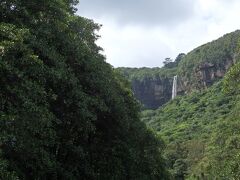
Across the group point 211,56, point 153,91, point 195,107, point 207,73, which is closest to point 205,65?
point 207,73

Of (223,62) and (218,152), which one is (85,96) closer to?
(218,152)

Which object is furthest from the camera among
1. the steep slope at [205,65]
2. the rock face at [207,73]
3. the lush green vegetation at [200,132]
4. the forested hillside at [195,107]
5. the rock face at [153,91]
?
the rock face at [153,91]

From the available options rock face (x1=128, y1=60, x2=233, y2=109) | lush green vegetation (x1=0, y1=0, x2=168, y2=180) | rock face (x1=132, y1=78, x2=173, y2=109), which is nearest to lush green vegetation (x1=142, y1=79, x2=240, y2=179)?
lush green vegetation (x1=0, y1=0, x2=168, y2=180)

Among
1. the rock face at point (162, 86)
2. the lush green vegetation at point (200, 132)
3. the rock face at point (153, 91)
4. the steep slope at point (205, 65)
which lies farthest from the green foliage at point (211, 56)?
the rock face at point (153, 91)

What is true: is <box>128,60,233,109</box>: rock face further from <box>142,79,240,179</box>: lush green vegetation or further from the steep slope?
<box>142,79,240,179</box>: lush green vegetation

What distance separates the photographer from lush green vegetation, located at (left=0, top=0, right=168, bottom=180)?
1332 cm

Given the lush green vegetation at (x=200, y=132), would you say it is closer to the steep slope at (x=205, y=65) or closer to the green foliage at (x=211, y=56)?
the steep slope at (x=205, y=65)

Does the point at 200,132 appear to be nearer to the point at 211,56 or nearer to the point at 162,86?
the point at 211,56

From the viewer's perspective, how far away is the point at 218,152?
1772 inches

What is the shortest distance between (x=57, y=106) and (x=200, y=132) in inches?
3093

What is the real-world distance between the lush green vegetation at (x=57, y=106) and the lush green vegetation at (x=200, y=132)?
6412mm

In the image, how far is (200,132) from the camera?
9356cm

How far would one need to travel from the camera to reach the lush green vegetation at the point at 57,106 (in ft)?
43.7

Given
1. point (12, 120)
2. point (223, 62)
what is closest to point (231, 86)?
point (12, 120)
